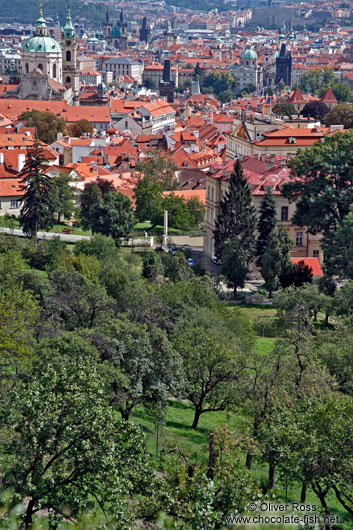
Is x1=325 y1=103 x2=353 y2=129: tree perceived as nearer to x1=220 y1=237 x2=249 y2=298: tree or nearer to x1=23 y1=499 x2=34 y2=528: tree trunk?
x1=220 y1=237 x2=249 y2=298: tree

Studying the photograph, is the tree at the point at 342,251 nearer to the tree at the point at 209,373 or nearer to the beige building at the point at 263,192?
the beige building at the point at 263,192

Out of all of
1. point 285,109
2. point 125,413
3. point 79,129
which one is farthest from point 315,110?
point 125,413

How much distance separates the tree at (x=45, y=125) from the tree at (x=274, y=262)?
158 feet

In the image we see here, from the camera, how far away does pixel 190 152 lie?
306 ft

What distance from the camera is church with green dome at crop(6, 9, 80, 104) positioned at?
442ft

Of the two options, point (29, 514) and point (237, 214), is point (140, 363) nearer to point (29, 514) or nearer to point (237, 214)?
point (29, 514)

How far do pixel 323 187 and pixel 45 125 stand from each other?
2010 inches

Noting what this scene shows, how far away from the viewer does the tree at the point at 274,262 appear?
4912cm

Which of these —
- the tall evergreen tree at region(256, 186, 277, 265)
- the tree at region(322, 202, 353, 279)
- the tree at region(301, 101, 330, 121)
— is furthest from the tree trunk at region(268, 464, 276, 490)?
the tree at region(301, 101, 330, 121)

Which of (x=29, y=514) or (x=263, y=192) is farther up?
(x=29, y=514)

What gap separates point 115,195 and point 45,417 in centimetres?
4149

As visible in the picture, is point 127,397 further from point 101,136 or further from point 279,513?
point 101,136

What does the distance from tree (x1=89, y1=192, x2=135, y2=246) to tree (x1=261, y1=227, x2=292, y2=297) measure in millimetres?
8937

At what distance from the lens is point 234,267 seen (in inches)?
1973
